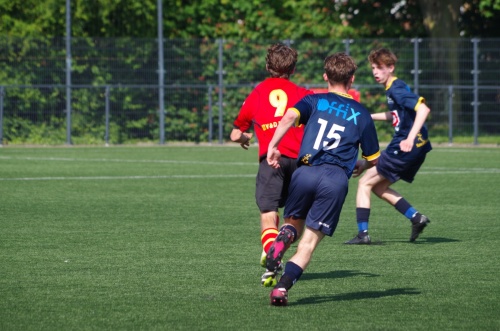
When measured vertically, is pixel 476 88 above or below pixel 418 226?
above

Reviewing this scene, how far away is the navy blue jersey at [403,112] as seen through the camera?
10.9m

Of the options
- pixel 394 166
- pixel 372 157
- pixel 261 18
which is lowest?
pixel 394 166

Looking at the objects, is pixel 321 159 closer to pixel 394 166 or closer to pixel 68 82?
pixel 394 166

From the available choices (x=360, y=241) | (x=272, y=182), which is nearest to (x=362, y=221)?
(x=360, y=241)

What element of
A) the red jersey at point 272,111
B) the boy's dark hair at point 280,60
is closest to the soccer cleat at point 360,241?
the red jersey at point 272,111

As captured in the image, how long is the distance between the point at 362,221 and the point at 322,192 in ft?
12.0

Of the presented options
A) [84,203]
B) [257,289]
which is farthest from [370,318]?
[84,203]

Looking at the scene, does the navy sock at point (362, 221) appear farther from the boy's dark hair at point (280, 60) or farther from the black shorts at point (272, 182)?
the boy's dark hair at point (280, 60)

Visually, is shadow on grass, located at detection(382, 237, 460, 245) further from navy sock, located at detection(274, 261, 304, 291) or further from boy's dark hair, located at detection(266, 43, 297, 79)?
navy sock, located at detection(274, 261, 304, 291)

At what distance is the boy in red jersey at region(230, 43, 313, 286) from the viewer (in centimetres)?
840

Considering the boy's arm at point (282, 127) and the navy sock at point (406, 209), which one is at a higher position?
the boy's arm at point (282, 127)

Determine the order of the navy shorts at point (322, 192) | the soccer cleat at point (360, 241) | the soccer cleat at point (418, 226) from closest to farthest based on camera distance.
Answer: the navy shorts at point (322, 192) < the soccer cleat at point (360, 241) < the soccer cleat at point (418, 226)

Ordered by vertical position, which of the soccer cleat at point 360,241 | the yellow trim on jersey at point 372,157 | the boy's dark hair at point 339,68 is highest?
the boy's dark hair at point 339,68

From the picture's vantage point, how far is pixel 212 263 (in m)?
9.20
